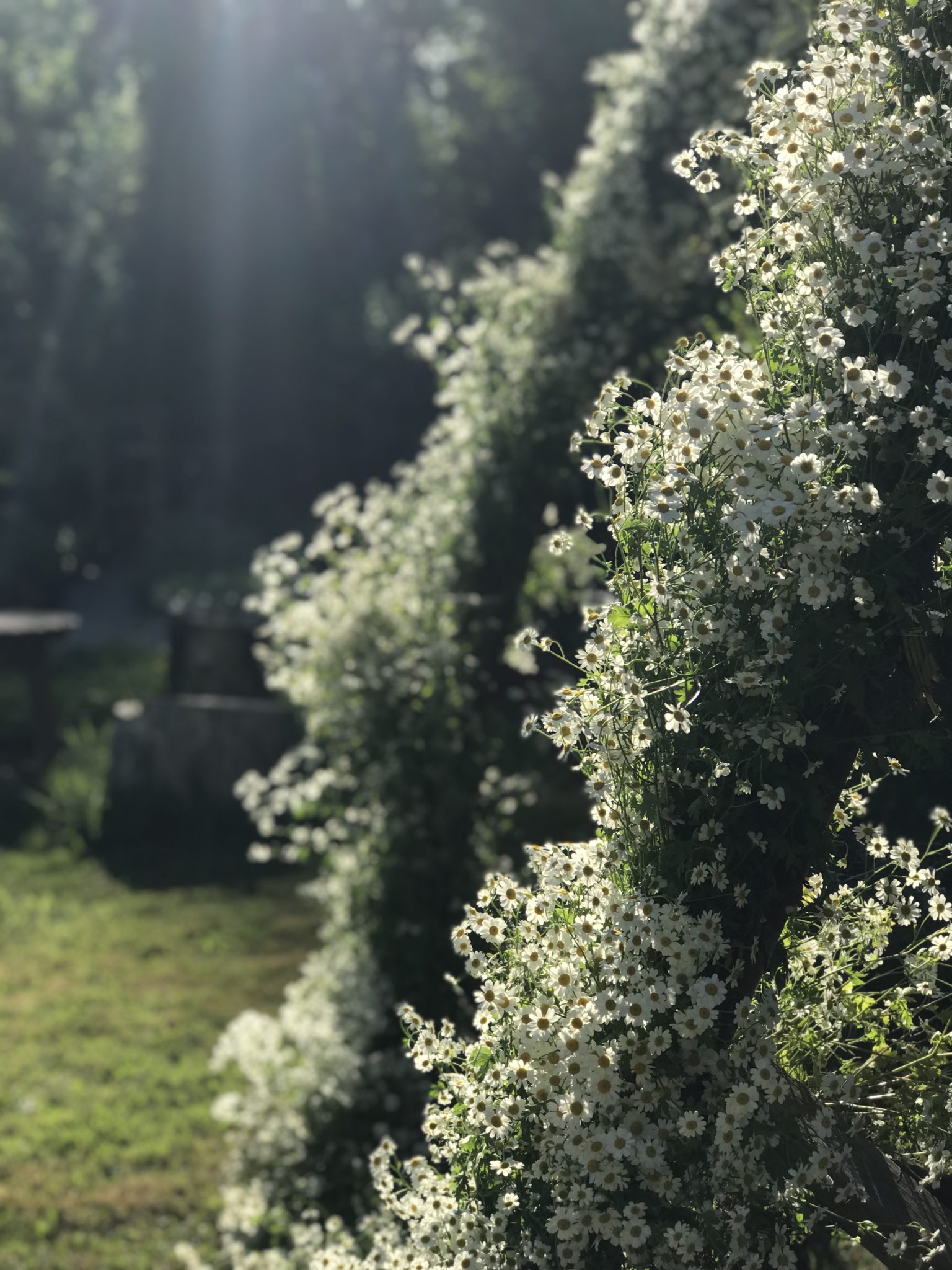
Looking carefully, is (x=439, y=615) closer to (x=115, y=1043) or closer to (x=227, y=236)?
(x=115, y=1043)

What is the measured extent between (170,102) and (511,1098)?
23920 millimetres

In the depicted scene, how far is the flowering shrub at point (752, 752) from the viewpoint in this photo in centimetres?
181

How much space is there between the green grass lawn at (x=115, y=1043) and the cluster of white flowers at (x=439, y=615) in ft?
0.87

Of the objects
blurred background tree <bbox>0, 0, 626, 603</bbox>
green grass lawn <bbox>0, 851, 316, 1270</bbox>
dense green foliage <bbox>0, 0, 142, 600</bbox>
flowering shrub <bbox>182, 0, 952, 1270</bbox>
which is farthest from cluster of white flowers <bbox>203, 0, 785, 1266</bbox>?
blurred background tree <bbox>0, 0, 626, 603</bbox>

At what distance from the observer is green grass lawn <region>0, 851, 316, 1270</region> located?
4195mm

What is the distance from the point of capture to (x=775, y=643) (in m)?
1.81

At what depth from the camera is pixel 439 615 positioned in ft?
15.2

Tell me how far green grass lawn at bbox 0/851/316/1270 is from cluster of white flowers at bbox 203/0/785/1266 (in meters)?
0.26

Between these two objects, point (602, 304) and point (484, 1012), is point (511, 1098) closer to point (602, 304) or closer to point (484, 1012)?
point (484, 1012)

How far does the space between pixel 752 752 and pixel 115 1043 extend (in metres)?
4.38

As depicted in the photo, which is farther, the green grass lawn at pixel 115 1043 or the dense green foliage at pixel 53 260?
the dense green foliage at pixel 53 260

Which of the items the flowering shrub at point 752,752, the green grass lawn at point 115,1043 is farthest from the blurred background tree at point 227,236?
the flowering shrub at point 752,752

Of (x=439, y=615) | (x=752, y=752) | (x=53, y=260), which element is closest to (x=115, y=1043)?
(x=439, y=615)

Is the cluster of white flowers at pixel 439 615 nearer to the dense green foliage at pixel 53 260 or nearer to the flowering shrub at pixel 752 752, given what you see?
the flowering shrub at pixel 752 752
